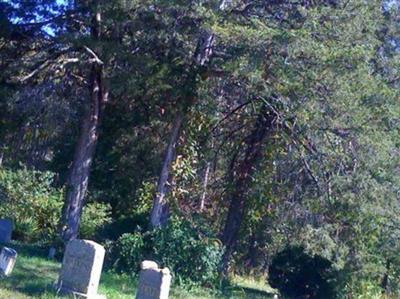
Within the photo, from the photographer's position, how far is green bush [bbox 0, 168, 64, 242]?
24.1m

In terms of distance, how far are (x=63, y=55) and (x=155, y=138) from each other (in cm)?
561

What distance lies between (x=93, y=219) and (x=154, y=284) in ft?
38.7

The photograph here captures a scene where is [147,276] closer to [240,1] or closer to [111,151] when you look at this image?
[240,1]

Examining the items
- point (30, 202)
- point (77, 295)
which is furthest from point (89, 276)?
point (30, 202)

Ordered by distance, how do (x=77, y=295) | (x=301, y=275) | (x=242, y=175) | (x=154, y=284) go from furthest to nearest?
(x=242, y=175), (x=301, y=275), (x=77, y=295), (x=154, y=284)

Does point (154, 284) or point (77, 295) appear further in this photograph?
point (77, 295)

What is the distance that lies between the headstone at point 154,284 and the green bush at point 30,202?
1049 centimetres

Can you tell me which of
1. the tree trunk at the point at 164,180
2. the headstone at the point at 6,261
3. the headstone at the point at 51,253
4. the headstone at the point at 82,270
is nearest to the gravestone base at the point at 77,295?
the headstone at the point at 82,270

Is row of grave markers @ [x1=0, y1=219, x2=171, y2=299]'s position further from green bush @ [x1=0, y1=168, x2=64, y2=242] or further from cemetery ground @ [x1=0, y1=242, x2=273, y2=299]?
green bush @ [x1=0, y1=168, x2=64, y2=242]


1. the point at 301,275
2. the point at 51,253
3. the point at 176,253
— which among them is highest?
the point at 301,275

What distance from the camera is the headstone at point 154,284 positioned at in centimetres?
1341

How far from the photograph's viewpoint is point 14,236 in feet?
→ 77.6

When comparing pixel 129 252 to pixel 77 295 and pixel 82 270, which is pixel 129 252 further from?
pixel 77 295

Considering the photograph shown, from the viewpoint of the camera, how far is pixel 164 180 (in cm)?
2231
